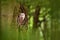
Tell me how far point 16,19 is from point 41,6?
30 cm

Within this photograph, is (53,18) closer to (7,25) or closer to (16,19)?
(16,19)

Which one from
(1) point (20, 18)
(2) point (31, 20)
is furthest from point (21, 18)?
(2) point (31, 20)

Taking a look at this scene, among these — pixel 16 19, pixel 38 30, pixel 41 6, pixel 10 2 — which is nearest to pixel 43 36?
pixel 38 30

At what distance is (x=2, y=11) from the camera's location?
161 cm

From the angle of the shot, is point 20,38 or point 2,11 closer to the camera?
point 20,38

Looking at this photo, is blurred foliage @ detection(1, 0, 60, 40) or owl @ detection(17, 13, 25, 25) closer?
blurred foliage @ detection(1, 0, 60, 40)

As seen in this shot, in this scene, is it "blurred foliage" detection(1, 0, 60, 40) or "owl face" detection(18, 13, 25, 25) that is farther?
"owl face" detection(18, 13, 25, 25)

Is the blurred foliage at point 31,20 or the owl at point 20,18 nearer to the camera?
the blurred foliage at point 31,20

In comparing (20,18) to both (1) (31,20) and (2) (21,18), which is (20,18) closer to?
(2) (21,18)

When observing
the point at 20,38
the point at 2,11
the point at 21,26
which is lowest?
the point at 20,38

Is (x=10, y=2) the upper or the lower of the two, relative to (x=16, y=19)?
upper

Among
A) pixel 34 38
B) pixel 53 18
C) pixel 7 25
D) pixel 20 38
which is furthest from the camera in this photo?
pixel 7 25

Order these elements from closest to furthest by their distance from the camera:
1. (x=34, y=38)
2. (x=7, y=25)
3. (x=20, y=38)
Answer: (x=34, y=38)
(x=20, y=38)
(x=7, y=25)

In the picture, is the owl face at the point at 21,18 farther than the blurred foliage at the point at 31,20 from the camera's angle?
Yes
